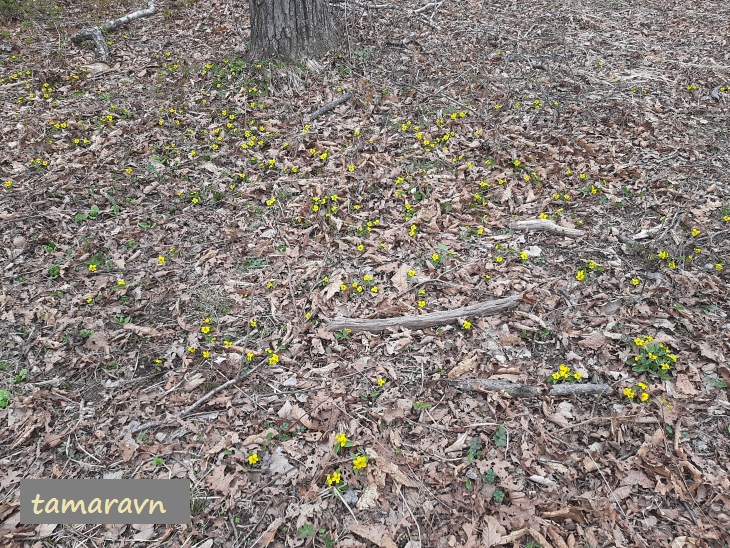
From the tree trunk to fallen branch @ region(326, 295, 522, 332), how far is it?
14.7ft

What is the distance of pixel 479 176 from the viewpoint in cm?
521

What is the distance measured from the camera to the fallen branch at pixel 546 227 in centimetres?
439

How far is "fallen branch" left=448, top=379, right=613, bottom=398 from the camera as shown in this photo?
319cm

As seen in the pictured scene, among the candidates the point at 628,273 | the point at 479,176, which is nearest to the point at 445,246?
the point at 479,176

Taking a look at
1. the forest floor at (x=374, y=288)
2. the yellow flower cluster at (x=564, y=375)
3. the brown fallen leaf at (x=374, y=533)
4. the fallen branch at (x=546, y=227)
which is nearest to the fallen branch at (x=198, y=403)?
the forest floor at (x=374, y=288)

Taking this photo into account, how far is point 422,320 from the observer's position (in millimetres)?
3736

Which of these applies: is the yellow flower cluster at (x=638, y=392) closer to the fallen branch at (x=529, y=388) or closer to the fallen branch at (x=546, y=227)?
the fallen branch at (x=529, y=388)

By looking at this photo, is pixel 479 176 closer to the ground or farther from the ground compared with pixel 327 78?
closer to the ground

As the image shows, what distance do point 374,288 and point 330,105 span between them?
330 cm

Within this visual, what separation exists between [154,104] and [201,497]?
544cm

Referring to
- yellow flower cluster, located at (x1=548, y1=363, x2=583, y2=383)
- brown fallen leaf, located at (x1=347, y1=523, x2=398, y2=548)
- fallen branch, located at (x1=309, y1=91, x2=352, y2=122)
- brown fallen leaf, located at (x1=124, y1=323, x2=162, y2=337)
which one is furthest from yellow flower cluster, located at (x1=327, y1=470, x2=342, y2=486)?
fallen branch, located at (x1=309, y1=91, x2=352, y2=122)

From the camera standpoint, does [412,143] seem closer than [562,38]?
Yes

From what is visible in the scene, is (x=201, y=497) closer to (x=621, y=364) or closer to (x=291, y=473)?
(x=291, y=473)

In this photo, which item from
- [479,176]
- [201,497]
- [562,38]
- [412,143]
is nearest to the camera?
[201,497]
